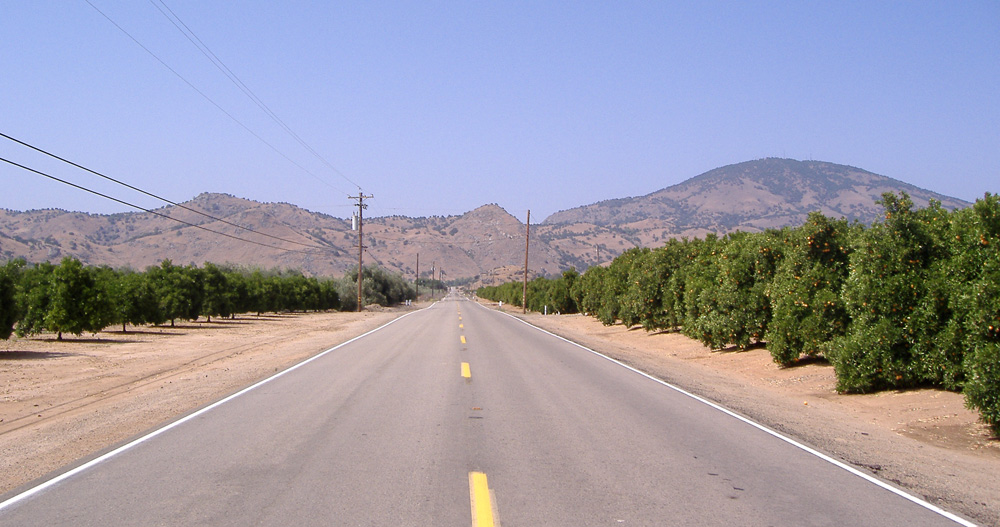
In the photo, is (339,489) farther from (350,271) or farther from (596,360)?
(350,271)

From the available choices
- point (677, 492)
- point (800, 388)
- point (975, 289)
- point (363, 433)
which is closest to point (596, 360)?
point (800, 388)

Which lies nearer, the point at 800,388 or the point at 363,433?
the point at 363,433

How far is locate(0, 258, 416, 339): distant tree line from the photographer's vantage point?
24.9 m

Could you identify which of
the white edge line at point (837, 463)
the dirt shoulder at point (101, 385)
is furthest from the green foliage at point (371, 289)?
the white edge line at point (837, 463)

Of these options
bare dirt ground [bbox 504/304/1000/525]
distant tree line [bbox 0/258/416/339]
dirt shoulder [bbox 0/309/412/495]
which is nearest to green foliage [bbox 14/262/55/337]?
distant tree line [bbox 0/258/416/339]

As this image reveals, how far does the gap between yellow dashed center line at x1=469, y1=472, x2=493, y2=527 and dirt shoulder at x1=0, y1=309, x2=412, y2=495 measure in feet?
14.7

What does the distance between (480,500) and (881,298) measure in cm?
1086

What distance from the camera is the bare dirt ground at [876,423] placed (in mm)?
7715

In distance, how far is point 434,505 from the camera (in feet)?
20.0

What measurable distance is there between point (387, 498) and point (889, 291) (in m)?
11.5

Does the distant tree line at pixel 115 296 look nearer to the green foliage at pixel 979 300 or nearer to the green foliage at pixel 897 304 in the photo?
the green foliage at pixel 897 304

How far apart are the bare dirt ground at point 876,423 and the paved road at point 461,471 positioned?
735mm

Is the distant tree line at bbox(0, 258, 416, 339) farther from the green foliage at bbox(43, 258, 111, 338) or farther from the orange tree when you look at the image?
the orange tree

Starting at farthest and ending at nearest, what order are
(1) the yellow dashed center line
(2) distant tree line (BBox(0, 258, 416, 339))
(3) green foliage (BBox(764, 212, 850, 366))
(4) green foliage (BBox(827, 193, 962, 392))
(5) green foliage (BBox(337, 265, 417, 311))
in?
(5) green foliage (BBox(337, 265, 417, 311)) < (2) distant tree line (BBox(0, 258, 416, 339)) < (3) green foliage (BBox(764, 212, 850, 366)) < (4) green foliage (BBox(827, 193, 962, 392)) < (1) the yellow dashed center line
